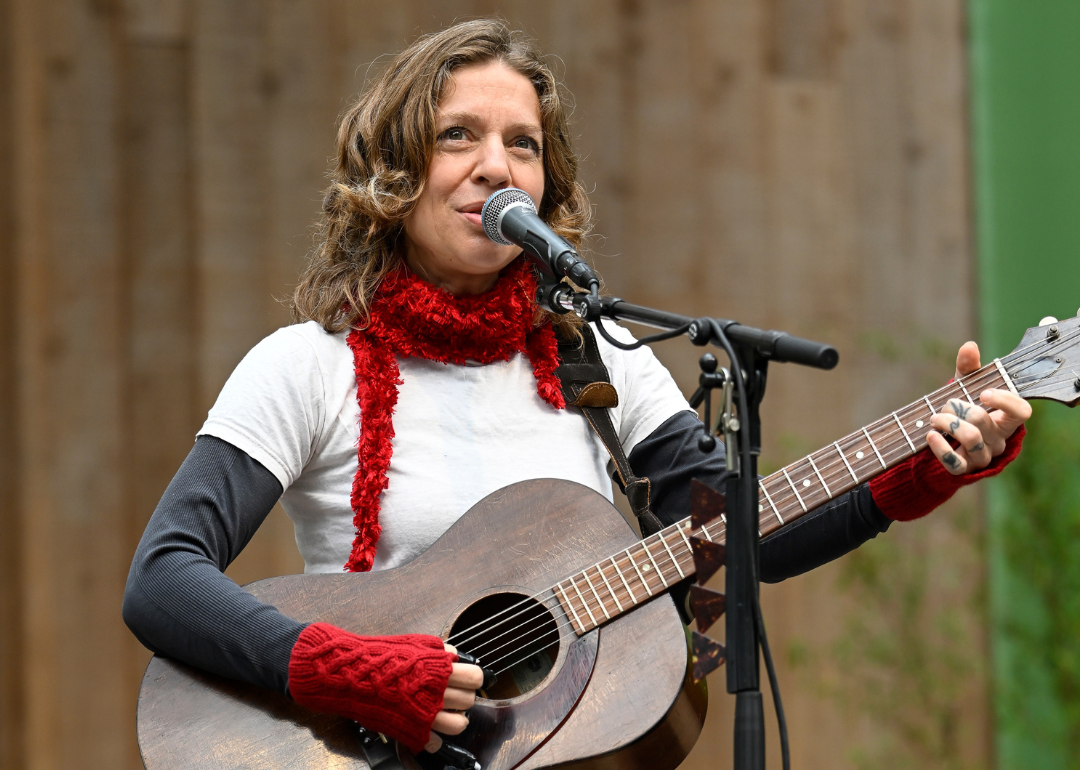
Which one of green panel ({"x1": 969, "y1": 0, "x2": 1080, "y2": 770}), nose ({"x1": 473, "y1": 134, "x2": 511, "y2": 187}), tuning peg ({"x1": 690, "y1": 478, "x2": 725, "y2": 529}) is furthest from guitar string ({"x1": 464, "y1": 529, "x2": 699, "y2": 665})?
green panel ({"x1": 969, "y1": 0, "x2": 1080, "y2": 770})

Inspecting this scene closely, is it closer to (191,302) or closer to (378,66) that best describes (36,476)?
(191,302)

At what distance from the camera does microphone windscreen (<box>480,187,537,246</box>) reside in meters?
1.40

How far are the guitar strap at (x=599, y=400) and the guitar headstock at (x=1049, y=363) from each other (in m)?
0.53

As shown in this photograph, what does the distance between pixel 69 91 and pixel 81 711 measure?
1.69 m

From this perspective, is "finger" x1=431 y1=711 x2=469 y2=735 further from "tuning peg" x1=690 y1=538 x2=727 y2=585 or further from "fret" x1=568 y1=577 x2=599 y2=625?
"tuning peg" x1=690 y1=538 x2=727 y2=585

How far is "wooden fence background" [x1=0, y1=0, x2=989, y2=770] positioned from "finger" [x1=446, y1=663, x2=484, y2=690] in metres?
1.83

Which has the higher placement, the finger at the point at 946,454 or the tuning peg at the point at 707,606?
the finger at the point at 946,454

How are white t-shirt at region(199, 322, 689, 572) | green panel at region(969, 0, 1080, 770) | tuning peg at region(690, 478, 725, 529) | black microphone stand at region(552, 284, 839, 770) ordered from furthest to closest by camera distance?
green panel at region(969, 0, 1080, 770) < white t-shirt at region(199, 322, 689, 572) < tuning peg at region(690, 478, 725, 529) < black microphone stand at region(552, 284, 839, 770)

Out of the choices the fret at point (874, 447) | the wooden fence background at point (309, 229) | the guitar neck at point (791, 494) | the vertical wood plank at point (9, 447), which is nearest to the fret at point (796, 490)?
the guitar neck at point (791, 494)

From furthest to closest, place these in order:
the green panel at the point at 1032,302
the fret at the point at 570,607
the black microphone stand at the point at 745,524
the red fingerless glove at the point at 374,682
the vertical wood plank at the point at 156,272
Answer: the green panel at the point at 1032,302, the vertical wood plank at the point at 156,272, the fret at the point at 570,607, the red fingerless glove at the point at 374,682, the black microphone stand at the point at 745,524

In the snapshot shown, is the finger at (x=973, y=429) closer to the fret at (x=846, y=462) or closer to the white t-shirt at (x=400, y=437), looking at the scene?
the fret at (x=846, y=462)

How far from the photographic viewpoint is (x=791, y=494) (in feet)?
4.38

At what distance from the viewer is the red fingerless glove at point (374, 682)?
4.06ft

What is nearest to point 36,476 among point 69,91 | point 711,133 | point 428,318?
point 69,91
